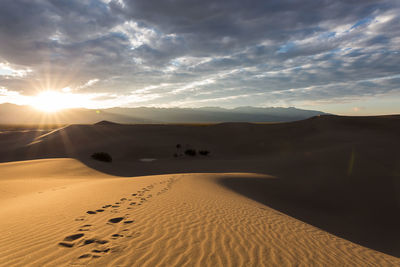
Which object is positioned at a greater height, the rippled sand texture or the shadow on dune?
the rippled sand texture

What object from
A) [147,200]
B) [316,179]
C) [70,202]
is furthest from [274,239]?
[316,179]

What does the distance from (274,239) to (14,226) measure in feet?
18.3

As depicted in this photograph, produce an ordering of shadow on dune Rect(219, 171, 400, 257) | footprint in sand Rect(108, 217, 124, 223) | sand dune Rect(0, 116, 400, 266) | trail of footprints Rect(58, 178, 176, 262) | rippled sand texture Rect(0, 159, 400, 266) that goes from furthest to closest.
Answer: shadow on dune Rect(219, 171, 400, 257)
footprint in sand Rect(108, 217, 124, 223)
sand dune Rect(0, 116, 400, 266)
trail of footprints Rect(58, 178, 176, 262)
rippled sand texture Rect(0, 159, 400, 266)

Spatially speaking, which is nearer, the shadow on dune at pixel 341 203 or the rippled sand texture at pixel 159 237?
the rippled sand texture at pixel 159 237

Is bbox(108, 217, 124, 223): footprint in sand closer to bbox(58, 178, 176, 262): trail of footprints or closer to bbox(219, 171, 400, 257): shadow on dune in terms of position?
bbox(58, 178, 176, 262): trail of footprints

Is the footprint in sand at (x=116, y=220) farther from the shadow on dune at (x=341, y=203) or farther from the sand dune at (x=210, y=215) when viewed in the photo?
the shadow on dune at (x=341, y=203)

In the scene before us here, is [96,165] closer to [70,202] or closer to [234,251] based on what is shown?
[70,202]

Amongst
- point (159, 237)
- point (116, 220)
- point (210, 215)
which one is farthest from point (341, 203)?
point (116, 220)

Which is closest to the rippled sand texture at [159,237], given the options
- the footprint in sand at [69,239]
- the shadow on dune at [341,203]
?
the footprint in sand at [69,239]

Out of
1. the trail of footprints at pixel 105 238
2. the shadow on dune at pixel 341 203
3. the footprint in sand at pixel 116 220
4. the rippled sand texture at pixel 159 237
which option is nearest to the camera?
the rippled sand texture at pixel 159 237

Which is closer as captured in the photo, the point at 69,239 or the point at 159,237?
the point at 69,239

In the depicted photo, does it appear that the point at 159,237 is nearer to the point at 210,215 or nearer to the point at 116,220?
the point at 116,220

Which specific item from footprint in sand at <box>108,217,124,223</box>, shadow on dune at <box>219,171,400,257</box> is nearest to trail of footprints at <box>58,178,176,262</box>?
footprint in sand at <box>108,217,124,223</box>

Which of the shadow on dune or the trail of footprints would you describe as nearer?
the trail of footprints
